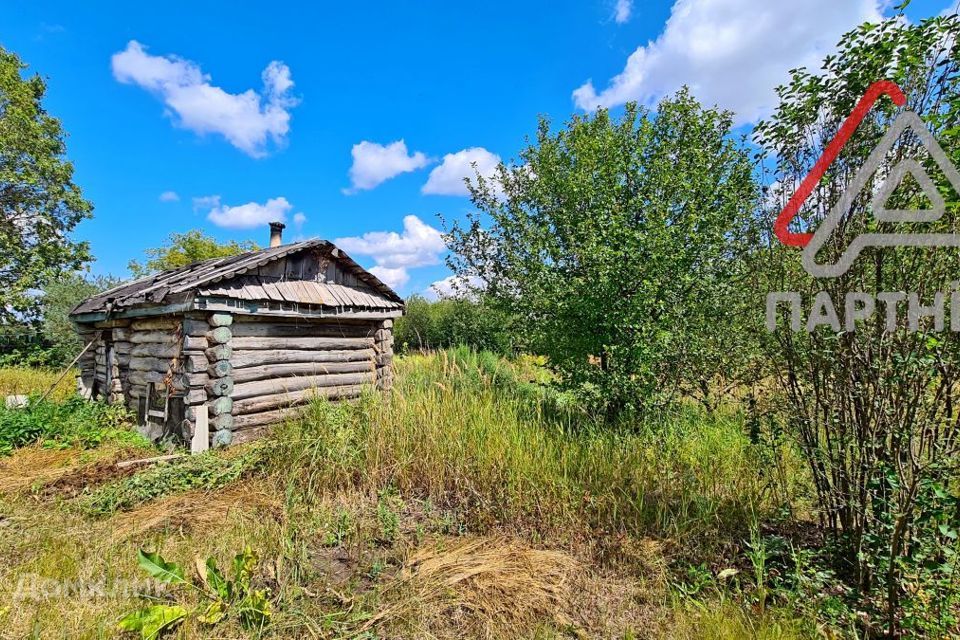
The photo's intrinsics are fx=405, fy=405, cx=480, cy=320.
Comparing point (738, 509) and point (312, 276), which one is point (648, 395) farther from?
point (312, 276)

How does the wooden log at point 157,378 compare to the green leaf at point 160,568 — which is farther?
the wooden log at point 157,378

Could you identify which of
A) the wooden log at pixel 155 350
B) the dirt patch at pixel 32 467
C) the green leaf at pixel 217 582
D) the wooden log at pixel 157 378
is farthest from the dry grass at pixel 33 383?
the green leaf at pixel 217 582

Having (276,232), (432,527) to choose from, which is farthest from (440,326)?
(432,527)

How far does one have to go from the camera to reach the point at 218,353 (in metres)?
5.87

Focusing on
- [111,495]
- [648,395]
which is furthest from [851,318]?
[111,495]

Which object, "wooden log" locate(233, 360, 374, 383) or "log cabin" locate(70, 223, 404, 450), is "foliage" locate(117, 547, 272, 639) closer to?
"log cabin" locate(70, 223, 404, 450)

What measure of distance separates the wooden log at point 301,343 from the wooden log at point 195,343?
1.14 ft

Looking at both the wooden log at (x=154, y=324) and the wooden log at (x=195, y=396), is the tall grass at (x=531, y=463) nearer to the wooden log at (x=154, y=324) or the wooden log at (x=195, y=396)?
the wooden log at (x=195, y=396)

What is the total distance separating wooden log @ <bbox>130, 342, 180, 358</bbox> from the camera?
6289 mm

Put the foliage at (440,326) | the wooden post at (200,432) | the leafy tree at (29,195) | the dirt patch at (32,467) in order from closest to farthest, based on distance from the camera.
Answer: the dirt patch at (32,467) < the wooden post at (200,432) < the leafy tree at (29,195) < the foliage at (440,326)

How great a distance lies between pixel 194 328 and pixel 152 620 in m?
4.54

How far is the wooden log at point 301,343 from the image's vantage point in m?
6.29

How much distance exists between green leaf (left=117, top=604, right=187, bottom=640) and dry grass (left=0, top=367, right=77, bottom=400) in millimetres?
10381

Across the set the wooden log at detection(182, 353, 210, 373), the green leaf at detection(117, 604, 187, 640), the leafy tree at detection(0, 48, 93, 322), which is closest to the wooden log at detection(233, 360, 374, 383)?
the wooden log at detection(182, 353, 210, 373)
